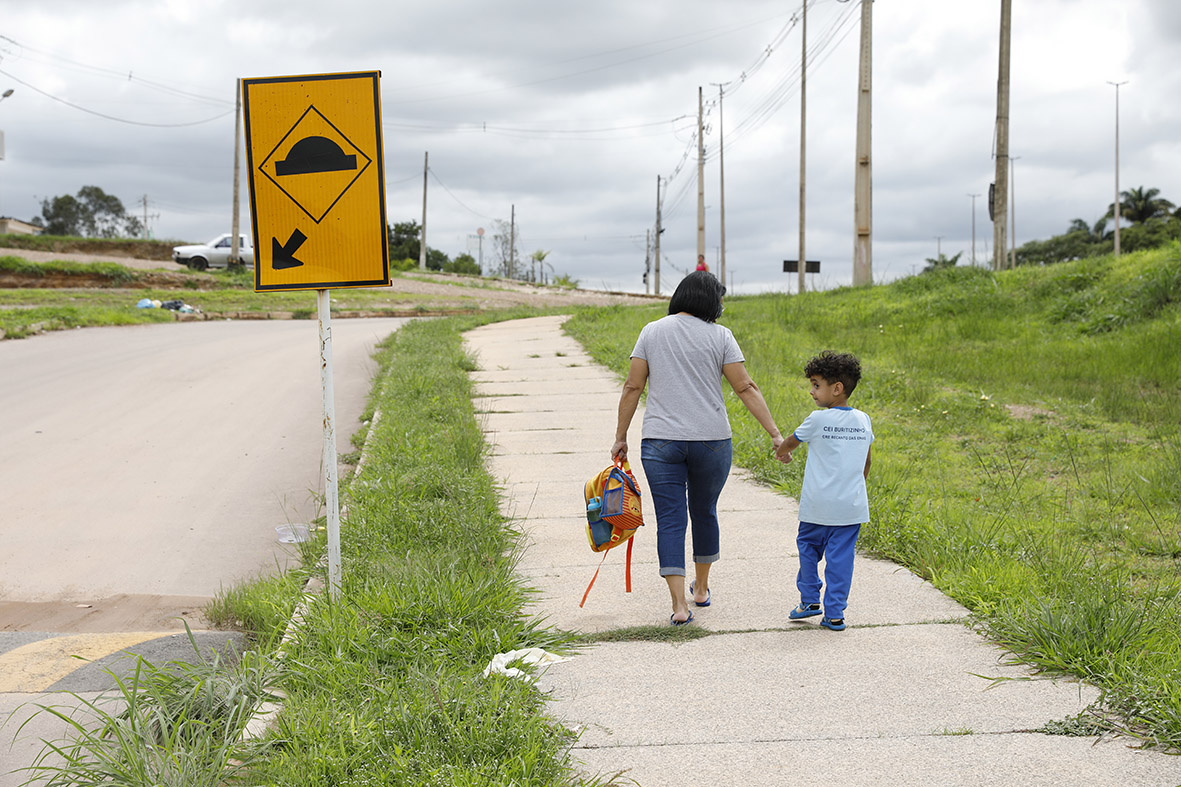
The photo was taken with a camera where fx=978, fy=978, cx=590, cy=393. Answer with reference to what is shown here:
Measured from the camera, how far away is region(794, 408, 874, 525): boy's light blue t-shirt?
15.1 ft

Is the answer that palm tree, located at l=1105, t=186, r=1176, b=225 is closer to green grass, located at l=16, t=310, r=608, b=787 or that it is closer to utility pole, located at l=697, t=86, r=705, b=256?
utility pole, located at l=697, t=86, r=705, b=256

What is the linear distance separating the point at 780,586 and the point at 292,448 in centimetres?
656

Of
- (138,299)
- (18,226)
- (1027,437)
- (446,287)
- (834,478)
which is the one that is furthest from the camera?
(18,226)

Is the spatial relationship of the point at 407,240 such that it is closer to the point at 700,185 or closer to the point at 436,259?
the point at 436,259

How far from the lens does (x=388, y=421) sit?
975cm

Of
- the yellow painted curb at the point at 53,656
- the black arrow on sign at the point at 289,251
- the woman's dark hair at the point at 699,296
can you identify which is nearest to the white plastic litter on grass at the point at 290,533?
the yellow painted curb at the point at 53,656

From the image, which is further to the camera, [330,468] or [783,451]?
[330,468]

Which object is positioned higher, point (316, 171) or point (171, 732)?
point (316, 171)

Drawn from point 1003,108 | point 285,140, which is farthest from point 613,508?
point 1003,108

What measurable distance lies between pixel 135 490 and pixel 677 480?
5931 millimetres

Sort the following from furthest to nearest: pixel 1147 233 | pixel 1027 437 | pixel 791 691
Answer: pixel 1147 233 → pixel 1027 437 → pixel 791 691

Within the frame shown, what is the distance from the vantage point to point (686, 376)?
4871 millimetres

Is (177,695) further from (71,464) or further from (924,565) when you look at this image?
(71,464)

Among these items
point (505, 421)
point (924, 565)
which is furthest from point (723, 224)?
point (924, 565)
